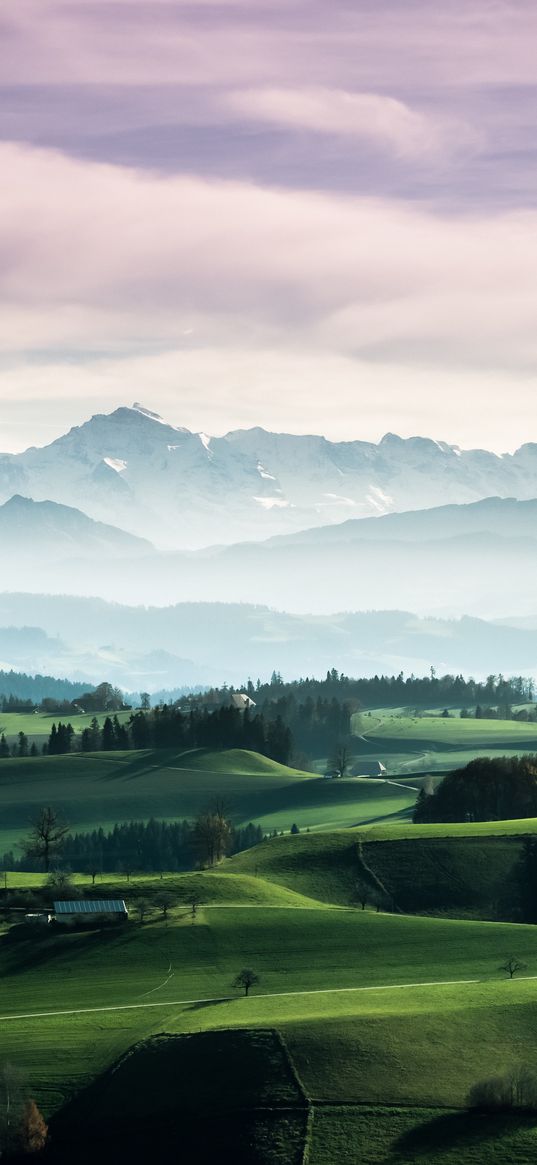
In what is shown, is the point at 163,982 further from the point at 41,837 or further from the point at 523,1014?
the point at 41,837

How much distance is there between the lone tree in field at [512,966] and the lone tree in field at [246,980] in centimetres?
1967

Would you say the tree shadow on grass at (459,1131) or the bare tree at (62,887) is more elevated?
the bare tree at (62,887)

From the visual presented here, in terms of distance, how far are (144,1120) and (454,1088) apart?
18907mm

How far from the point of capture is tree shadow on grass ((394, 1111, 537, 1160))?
92000 millimetres

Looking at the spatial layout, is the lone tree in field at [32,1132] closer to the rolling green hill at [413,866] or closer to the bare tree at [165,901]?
the bare tree at [165,901]

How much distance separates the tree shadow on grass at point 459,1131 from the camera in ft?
302

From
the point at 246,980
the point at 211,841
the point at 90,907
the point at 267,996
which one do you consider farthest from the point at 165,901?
the point at 211,841

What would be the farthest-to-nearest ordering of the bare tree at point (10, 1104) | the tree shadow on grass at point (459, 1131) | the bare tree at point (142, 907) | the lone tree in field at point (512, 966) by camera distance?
the bare tree at point (142, 907)
the lone tree in field at point (512, 966)
the bare tree at point (10, 1104)
the tree shadow on grass at point (459, 1131)

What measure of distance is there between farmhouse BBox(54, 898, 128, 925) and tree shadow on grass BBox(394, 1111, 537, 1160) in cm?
4743

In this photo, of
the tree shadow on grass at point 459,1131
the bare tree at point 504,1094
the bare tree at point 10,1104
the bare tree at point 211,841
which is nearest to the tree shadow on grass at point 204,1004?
the bare tree at point 10,1104

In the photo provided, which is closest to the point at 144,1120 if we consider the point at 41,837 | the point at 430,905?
the point at 430,905

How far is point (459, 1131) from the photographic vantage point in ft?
307

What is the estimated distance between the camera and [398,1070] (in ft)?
328

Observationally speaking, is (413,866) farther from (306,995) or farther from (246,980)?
(306,995)
